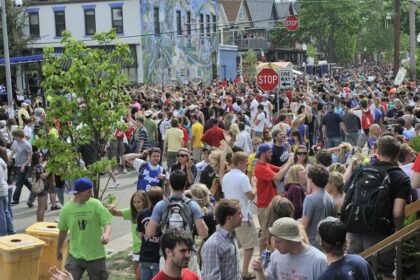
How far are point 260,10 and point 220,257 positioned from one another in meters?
85.2

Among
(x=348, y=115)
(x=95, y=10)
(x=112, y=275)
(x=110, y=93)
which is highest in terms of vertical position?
(x=95, y=10)

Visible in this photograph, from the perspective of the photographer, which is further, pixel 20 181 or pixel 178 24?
pixel 178 24

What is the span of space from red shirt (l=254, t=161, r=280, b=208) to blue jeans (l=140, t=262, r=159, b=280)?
252 centimetres

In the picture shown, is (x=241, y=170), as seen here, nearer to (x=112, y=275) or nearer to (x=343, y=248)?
(x=112, y=275)

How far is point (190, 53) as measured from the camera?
5700cm

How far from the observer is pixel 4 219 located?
1148 cm

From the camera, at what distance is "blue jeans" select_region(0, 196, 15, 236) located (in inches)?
449

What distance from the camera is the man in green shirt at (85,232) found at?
26.3 ft

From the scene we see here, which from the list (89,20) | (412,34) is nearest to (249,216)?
Answer: (412,34)

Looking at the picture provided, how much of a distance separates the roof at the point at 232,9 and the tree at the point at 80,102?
73418 millimetres

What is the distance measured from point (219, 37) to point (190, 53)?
10.4 metres

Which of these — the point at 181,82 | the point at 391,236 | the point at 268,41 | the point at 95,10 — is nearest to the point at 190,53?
the point at 181,82

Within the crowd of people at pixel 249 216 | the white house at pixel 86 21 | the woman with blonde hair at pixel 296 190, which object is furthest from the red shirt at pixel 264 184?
the white house at pixel 86 21

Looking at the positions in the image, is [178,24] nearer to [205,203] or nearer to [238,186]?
[238,186]
